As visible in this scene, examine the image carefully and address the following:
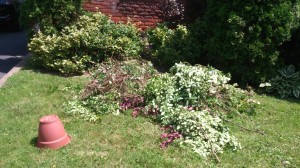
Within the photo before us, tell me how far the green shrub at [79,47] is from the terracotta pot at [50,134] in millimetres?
2586

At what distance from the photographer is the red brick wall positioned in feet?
28.7

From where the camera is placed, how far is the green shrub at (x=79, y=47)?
6.93 m

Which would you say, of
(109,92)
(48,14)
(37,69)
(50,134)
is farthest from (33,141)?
(48,14)

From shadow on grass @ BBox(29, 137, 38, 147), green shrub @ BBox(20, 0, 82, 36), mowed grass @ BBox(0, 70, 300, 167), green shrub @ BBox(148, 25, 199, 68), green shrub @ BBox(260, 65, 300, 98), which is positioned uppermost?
green shrub @ BBox(20, 0, 82, 36)

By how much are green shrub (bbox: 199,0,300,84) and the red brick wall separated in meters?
2.45

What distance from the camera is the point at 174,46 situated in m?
7.15

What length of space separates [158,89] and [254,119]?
1.46m

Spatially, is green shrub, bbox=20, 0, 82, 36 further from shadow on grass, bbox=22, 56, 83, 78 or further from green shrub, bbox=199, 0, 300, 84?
green shrub, bbox=199, 0, 300, 84

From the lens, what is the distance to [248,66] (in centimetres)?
627

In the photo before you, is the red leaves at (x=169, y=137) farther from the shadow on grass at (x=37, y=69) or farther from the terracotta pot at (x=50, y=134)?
the shadow on grass at (x=37, y=69)

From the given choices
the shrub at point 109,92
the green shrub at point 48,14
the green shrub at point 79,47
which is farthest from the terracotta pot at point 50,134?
the green shrub at point 48,14

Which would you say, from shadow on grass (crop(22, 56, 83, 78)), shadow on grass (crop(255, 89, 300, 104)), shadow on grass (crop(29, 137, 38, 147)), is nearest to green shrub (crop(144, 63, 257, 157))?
shadow on grass (crop(255, 89, 300, 104))

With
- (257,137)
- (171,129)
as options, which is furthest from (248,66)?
(171,129)

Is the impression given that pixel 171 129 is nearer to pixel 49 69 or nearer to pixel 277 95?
pixel 277 95
